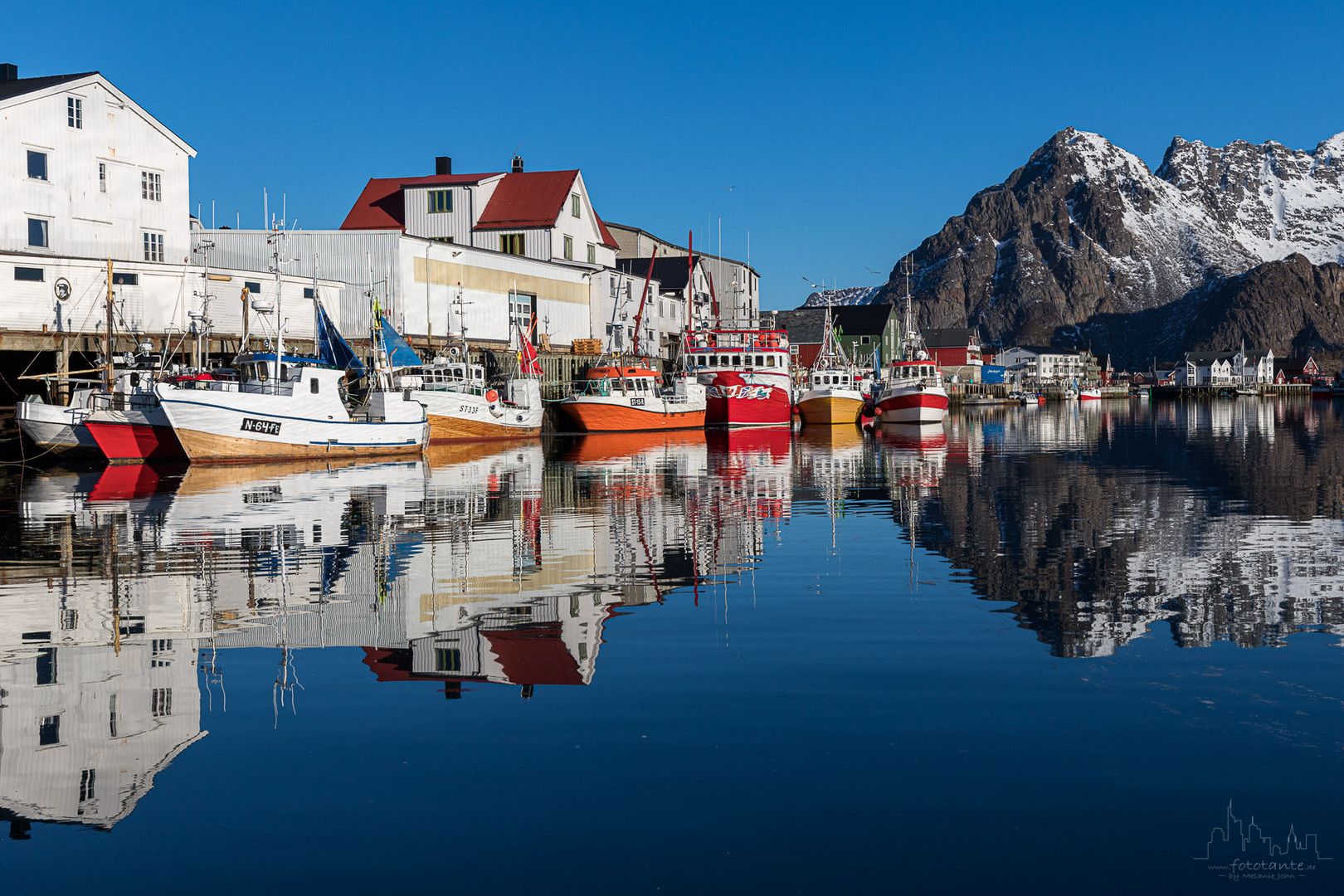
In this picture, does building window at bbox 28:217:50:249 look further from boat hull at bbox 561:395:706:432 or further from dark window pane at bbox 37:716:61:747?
dark window pane at bbox 37:716:61:747

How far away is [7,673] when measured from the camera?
36.0 feet

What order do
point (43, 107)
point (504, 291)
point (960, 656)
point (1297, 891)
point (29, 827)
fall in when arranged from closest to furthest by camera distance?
point (1297, 891) < point (29, 827) < point (960, 656) < point (43, 107) < point (504, 291)

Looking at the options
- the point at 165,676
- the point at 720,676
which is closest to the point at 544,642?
the point at 720,676

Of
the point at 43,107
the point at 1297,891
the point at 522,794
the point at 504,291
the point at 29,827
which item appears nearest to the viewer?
the point at 1297,891

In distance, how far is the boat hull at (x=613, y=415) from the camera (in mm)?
66875

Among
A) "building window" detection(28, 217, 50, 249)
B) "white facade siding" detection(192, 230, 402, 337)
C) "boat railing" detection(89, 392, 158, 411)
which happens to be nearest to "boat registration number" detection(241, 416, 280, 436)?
"boat railing" detection(89, 392, 158, 411)

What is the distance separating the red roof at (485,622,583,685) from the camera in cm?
1078

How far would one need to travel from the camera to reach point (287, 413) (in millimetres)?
43844

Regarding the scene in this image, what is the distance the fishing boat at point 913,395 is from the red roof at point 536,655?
6992 cm

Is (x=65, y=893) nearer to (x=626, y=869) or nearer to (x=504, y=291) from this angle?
(x=626, y=869)

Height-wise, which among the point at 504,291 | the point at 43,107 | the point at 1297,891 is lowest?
A: the point at 1297,891

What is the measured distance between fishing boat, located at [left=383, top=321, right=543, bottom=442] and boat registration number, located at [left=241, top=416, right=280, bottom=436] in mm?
9856

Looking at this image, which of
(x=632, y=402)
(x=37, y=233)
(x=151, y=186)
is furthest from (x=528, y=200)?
(x=37, y=233)

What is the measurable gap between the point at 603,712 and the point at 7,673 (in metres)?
5.66
